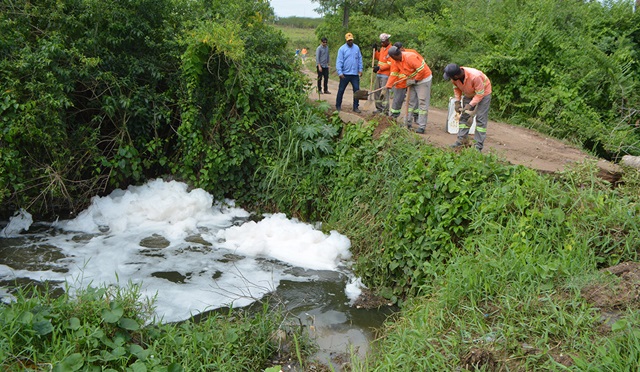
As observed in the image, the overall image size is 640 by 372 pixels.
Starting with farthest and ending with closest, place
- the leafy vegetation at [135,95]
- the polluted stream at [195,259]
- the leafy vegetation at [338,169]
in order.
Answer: the leafy vegetation at [135,95], the polluted stream at [195,259], the leafy vegetation at [338,169]

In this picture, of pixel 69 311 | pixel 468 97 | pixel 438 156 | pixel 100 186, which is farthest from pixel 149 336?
pixel 468 97

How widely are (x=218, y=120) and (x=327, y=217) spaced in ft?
8.65

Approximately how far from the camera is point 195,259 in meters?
7.86

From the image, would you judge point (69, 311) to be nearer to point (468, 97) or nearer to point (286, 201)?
point (286, 201)

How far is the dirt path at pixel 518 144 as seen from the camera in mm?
8484

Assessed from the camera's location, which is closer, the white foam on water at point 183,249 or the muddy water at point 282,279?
the muddy water at point 282,279

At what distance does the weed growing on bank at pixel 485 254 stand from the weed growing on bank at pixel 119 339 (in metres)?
1.05

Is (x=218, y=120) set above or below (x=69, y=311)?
above

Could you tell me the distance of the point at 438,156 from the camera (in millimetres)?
6875

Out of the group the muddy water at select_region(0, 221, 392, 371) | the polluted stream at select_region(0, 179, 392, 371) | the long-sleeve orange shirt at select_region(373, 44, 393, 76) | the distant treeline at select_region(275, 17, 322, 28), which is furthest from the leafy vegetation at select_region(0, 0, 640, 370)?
the distant treeline at select_region(275, 17, 322, 28)

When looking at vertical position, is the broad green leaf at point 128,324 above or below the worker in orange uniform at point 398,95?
below

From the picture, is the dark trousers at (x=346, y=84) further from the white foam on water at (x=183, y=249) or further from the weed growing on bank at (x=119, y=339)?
the weed growing on bank at (x=119, y=339)

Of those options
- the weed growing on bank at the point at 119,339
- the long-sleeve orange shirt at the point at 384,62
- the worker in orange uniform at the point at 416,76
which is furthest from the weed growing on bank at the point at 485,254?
the long-sleeve orange shirt at the point at 384,62

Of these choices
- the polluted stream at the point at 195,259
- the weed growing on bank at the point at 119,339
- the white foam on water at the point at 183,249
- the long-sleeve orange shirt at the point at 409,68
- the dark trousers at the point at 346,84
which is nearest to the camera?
the weed growing on bank at the point at 119,339
